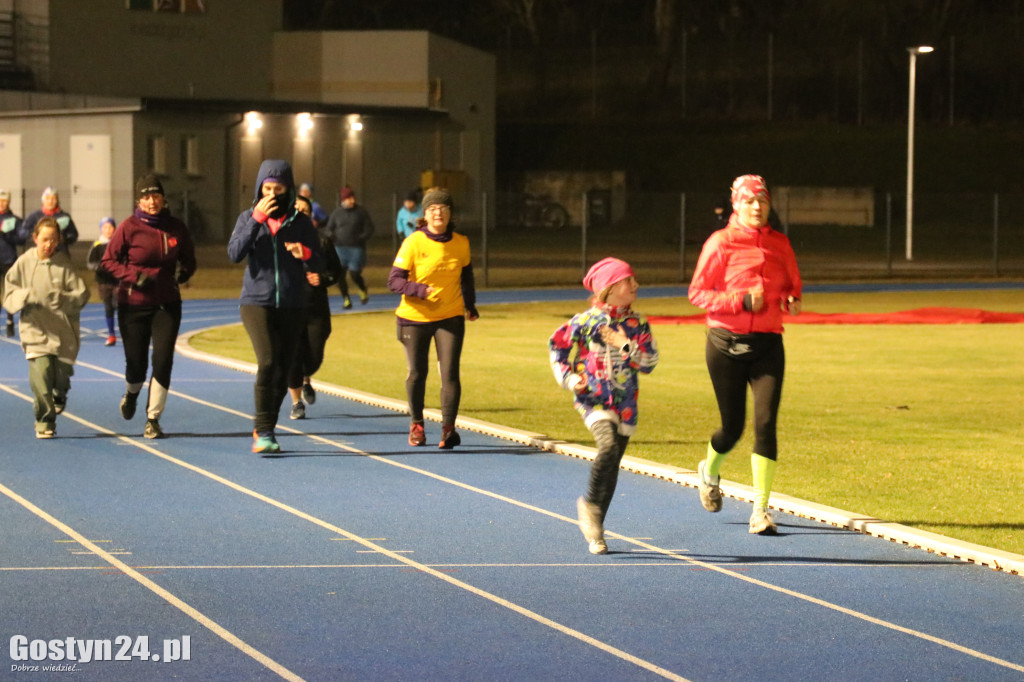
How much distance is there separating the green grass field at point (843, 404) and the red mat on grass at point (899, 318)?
0.72m

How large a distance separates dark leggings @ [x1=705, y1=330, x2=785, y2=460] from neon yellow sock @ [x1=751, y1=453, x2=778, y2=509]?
0.04 meters

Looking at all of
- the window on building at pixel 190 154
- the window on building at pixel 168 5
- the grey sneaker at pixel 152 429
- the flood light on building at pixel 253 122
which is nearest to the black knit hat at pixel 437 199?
the grey sneaker at pixel 152 429

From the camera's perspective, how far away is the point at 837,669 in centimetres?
620

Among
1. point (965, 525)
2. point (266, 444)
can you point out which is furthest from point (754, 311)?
point (266, 444)

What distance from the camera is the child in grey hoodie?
40.5ft

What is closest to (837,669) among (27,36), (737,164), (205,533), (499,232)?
(205,533)

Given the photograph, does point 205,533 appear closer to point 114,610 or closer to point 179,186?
point 114,610

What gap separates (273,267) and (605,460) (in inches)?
158

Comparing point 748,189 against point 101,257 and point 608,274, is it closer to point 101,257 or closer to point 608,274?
point 608,274

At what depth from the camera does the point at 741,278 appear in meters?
8.81

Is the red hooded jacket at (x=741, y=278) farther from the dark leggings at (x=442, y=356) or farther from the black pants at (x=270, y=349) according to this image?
the black pants at (x=270, y=349)

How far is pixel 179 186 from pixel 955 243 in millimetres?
28283

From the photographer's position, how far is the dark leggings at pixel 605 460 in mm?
8156

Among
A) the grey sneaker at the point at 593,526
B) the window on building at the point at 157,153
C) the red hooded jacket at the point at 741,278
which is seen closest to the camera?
the grey sneaker at the point at 593,526
